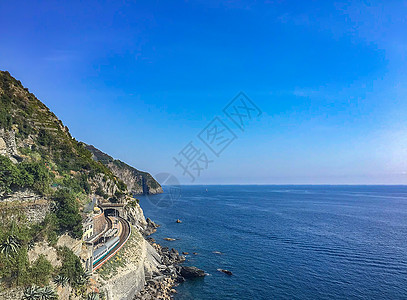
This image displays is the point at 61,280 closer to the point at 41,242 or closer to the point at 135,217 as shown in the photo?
the point at 41,242

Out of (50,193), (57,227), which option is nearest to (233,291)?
(57,227)

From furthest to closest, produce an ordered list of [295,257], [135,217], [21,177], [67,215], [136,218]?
[136,218] < [135,217] < [295,257] < [67,215] < [21,177]

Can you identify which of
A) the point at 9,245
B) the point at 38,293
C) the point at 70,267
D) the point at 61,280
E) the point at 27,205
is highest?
the point at 27,205

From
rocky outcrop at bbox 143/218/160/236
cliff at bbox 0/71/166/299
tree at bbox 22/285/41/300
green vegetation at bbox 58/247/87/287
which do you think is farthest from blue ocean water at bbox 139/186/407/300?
tree at bbox 22/285/41/300

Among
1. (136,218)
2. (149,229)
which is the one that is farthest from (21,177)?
(149,229)

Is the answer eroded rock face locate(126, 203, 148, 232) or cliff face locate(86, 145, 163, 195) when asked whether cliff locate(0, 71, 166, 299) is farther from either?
cliff face locate(86, 145, 163, 195)

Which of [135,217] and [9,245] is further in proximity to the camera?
[135,217]

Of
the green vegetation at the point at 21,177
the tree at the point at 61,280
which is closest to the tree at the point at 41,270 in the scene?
the tree at the point at 61,280

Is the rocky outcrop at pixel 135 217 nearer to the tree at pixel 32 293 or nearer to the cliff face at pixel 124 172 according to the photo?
the tree at pixel 32 293

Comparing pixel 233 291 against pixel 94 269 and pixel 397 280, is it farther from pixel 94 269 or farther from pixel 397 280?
pixel 397 280

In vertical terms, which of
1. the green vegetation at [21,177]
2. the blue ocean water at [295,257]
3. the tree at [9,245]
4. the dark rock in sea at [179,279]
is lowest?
the blue ocean water at [295,257]

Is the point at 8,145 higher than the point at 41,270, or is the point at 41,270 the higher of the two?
the point at 8,145
